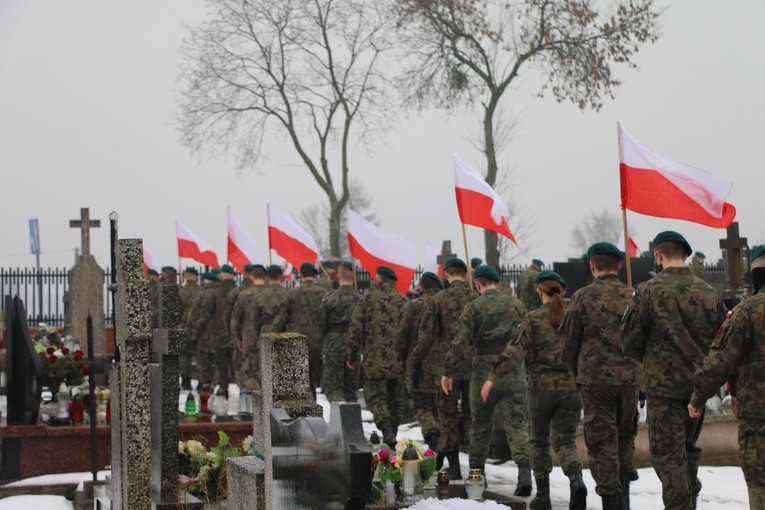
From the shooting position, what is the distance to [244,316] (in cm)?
1816

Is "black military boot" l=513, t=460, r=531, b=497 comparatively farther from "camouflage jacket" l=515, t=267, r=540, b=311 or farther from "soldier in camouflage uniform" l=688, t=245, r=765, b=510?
"camouflage jacket" l=515, t=267, r=540, b=311

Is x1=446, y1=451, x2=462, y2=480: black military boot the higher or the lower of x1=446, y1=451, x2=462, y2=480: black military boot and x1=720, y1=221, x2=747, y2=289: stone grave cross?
the lower

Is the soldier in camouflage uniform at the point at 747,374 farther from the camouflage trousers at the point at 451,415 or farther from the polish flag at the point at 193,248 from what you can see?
the polish flag at the point at 193,248

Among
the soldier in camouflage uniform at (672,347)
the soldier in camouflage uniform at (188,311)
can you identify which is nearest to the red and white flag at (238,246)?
the soldier in camouflage uniform at (188,311)

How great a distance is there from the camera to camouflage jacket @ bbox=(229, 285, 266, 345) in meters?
17.9

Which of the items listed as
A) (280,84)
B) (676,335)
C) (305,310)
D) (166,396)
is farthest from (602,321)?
(280,84)

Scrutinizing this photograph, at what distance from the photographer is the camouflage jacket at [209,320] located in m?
19.9

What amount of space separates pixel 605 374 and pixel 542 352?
3.90 ft

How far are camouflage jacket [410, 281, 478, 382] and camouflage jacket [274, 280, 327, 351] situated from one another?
187 inches

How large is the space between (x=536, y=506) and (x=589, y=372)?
60.7 inches

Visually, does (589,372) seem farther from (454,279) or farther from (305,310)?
(305,310)


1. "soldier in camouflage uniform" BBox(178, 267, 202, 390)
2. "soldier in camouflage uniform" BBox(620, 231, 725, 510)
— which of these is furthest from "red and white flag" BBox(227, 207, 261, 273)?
"soldier in camouflage uniform" BBox(620, 231, 725, 510)

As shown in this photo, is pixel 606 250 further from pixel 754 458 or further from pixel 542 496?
pixel 754 458

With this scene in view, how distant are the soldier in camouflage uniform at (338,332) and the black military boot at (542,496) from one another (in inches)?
229
